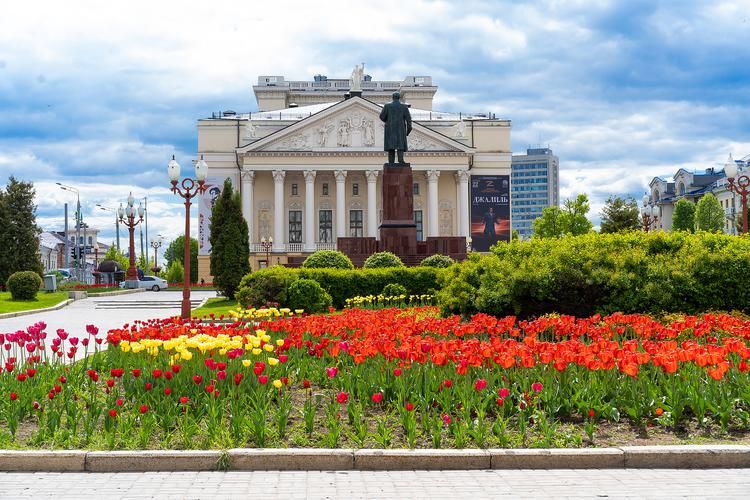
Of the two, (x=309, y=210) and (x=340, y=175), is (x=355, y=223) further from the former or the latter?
(x=340, y=175)

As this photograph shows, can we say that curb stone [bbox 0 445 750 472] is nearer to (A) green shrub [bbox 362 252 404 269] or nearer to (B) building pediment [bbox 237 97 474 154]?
(A) green shrub [bbox 362 252 404 269]

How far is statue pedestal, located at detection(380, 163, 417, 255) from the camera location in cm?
2992

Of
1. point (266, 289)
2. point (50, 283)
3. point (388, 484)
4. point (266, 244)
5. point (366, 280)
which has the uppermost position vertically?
point (266, 244)

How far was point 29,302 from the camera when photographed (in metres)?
35.3

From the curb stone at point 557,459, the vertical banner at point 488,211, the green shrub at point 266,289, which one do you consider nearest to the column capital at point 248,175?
the vertical banner at point 488,211

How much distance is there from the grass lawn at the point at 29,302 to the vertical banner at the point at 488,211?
116 feet

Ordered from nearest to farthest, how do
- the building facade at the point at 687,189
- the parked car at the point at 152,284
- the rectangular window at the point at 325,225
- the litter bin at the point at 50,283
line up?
the litter bin at the point at 50,283, the parked car at the point at 152,284, the rectangular window at the point at 325,225, the building facade at the point at 687,189

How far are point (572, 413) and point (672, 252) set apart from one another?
852 cm

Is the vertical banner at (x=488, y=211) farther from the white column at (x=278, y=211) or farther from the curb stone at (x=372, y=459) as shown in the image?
the curb stone at (x=372, y=459)

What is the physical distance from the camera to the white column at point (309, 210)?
6475cm

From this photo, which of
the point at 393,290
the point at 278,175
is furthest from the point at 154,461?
the point at 278,175

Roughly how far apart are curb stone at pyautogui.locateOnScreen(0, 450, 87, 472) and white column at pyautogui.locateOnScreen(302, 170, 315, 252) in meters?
58.6

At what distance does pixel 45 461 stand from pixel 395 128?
25686 mm

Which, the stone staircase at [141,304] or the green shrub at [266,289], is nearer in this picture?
the green shrub at [266,289]
